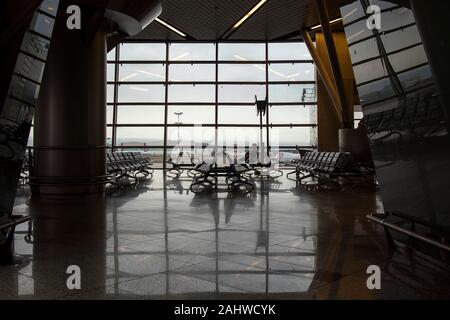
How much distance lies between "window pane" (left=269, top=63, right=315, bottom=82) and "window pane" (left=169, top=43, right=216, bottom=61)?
9.70ft

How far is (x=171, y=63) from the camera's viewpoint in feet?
59.4

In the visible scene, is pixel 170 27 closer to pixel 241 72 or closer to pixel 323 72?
pixel 241 72

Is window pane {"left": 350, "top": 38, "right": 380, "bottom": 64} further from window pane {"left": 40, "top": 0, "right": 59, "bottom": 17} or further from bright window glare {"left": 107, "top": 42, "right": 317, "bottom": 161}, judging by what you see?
bright window glare {"left": 107, "top": 42, "right": 317, "bottom": 161}

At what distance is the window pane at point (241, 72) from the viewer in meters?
17.9

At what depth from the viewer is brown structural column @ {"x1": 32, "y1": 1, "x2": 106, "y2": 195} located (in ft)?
25.2

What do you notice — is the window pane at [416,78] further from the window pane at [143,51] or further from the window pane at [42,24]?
the window pane at [143,51]

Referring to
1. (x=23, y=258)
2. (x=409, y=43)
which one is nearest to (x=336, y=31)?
(x=409, y=43)

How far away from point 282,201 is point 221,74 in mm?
11872

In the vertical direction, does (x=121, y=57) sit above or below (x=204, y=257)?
above

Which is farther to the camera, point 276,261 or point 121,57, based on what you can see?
point 121,57

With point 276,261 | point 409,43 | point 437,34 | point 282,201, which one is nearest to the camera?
point 437,34

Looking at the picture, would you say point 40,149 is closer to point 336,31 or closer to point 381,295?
point 381,295

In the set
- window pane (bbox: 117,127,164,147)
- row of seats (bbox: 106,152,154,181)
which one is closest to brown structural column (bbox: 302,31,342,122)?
window pane (bbox: 117,127,164,147)

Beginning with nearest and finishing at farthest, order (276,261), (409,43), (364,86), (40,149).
A: (409,43)
(276,261)
(364,86)
(40,149)
